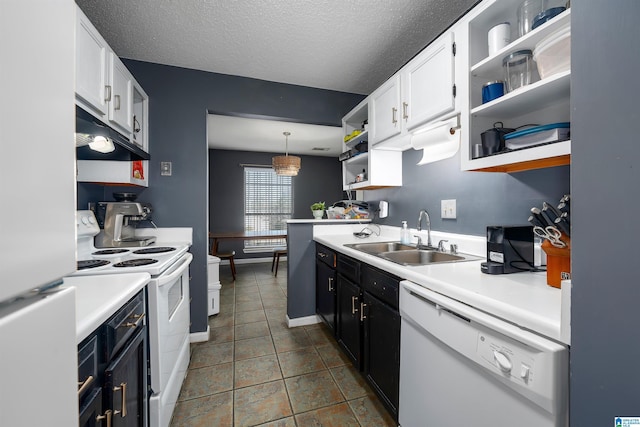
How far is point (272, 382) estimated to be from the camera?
183 cm

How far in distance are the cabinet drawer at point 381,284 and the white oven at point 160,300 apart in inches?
44.4

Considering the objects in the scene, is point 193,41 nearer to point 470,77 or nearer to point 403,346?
point 470,77

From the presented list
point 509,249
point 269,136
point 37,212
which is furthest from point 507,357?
point 269,136

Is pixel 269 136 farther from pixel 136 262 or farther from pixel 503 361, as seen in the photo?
pixel 503 361

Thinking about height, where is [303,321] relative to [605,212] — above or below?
below

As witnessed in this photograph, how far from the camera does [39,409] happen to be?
1.26ft

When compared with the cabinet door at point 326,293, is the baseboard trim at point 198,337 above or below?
below

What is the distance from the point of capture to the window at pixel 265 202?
232 inches

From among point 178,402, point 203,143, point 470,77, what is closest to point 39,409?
point 178,402

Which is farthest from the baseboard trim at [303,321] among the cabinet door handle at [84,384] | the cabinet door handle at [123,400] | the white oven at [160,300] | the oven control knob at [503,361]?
the oven control knob at [503,361]

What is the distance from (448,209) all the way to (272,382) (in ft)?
5.59

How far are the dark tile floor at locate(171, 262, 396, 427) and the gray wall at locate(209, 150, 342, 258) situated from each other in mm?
3069

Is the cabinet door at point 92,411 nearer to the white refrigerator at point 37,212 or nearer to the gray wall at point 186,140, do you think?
the white refrigerator at point 37,212

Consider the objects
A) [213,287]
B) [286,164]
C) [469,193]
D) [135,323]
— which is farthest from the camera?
[286,164]
